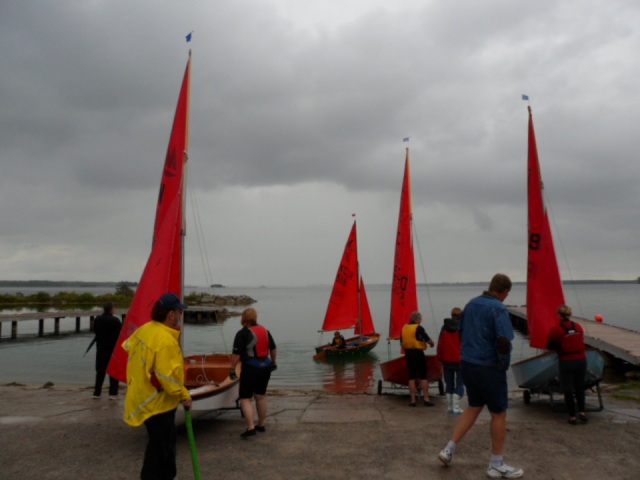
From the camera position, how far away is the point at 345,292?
2373 cm

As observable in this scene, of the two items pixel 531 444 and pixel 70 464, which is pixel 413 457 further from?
pixel 70 464

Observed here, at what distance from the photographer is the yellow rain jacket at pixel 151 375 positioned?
154 inches

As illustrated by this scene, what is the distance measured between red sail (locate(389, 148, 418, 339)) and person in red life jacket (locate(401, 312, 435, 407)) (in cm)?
548

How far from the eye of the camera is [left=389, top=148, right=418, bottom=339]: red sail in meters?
13.8

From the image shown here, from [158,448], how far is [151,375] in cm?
62

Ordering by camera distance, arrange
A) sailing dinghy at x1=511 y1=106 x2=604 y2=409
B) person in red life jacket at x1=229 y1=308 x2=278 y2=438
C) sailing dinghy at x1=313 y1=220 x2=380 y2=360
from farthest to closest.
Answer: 1. sailing dinghy at x1=313 y1=220 x2=380 y2=360
2. sailing dinghy at x1=511 y1=106 x2=604 y2=409
3. person in red life jacket at x1=229 y1=308 x2=278 y2=438

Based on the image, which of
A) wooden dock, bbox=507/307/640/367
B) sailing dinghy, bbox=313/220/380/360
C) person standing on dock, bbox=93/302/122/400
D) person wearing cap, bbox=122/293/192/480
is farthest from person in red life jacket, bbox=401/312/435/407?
sailing dinghy, bbox=313/220/380/360

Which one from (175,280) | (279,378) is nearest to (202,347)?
(279,378)

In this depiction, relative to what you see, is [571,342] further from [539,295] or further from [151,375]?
[151,375]

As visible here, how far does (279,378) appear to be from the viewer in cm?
1767

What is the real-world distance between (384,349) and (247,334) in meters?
21.7

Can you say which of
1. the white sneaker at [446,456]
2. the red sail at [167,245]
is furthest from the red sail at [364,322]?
the white sneaker at [446,456]

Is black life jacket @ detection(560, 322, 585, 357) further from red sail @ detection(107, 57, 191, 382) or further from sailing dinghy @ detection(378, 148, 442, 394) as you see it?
sailing dinghy @ detection(378, 148, 442, 394)

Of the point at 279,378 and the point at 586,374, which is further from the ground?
the point at 586,374
